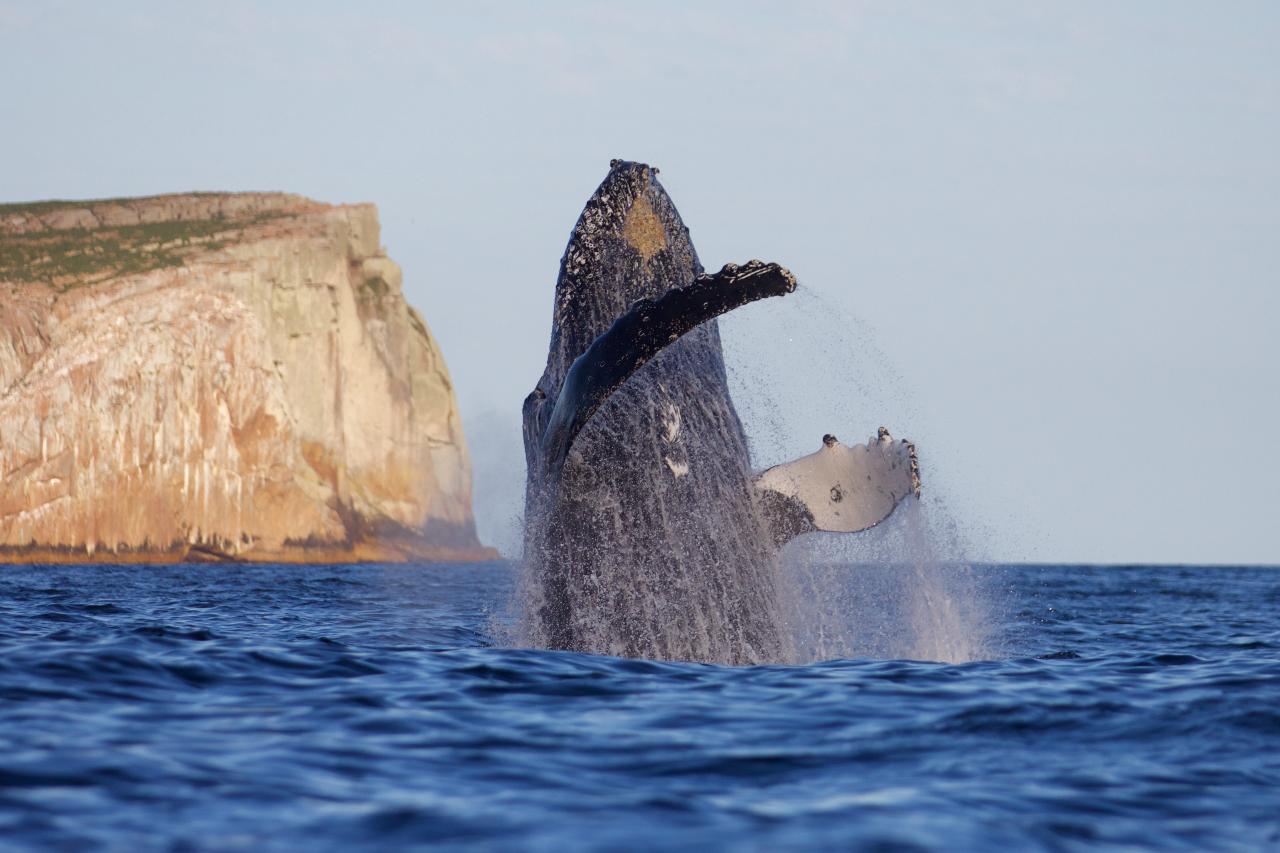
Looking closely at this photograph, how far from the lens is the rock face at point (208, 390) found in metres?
65.8

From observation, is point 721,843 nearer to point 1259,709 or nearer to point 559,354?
point 1259,709

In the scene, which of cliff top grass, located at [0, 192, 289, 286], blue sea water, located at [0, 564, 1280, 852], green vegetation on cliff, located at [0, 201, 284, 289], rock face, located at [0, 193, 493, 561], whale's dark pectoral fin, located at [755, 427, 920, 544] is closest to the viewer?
blue sea water, located at [0, 564, 1280, 852]

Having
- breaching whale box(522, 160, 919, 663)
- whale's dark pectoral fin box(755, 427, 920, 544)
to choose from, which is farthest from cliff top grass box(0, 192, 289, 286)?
whale's dark pectoral fin box(755, 427, 920, 544)

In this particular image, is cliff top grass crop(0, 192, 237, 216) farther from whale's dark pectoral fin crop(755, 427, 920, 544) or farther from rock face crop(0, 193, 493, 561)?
whale's dark pectoral fin crop(755, 427, 920, 544)

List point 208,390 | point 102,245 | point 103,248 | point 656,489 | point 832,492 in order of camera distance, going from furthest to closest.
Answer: point 102,245 < point 103,248 < point 208,390 < point 832,492 < point 656,489

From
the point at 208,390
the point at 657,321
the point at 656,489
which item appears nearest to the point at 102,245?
the point at 208,390

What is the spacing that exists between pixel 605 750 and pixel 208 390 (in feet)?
220

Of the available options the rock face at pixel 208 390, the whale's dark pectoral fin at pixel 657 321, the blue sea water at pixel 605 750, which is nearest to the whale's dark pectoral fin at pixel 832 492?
the blue sea water at pixel 605 750

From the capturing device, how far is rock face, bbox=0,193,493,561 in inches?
2591

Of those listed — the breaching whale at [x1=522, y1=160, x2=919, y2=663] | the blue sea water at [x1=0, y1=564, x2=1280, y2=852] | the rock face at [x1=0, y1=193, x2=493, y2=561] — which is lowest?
the blue sea water at [x1=0, y1=564, x2=1280, y2=852]

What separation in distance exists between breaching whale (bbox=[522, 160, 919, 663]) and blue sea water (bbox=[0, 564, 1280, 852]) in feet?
2.04

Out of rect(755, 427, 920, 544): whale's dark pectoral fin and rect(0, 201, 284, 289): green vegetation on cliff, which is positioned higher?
rect(0, 201, 284, 289): green vegetation on cliff

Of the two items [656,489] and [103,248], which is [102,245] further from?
[656,489]

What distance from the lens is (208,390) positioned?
70125 mm
